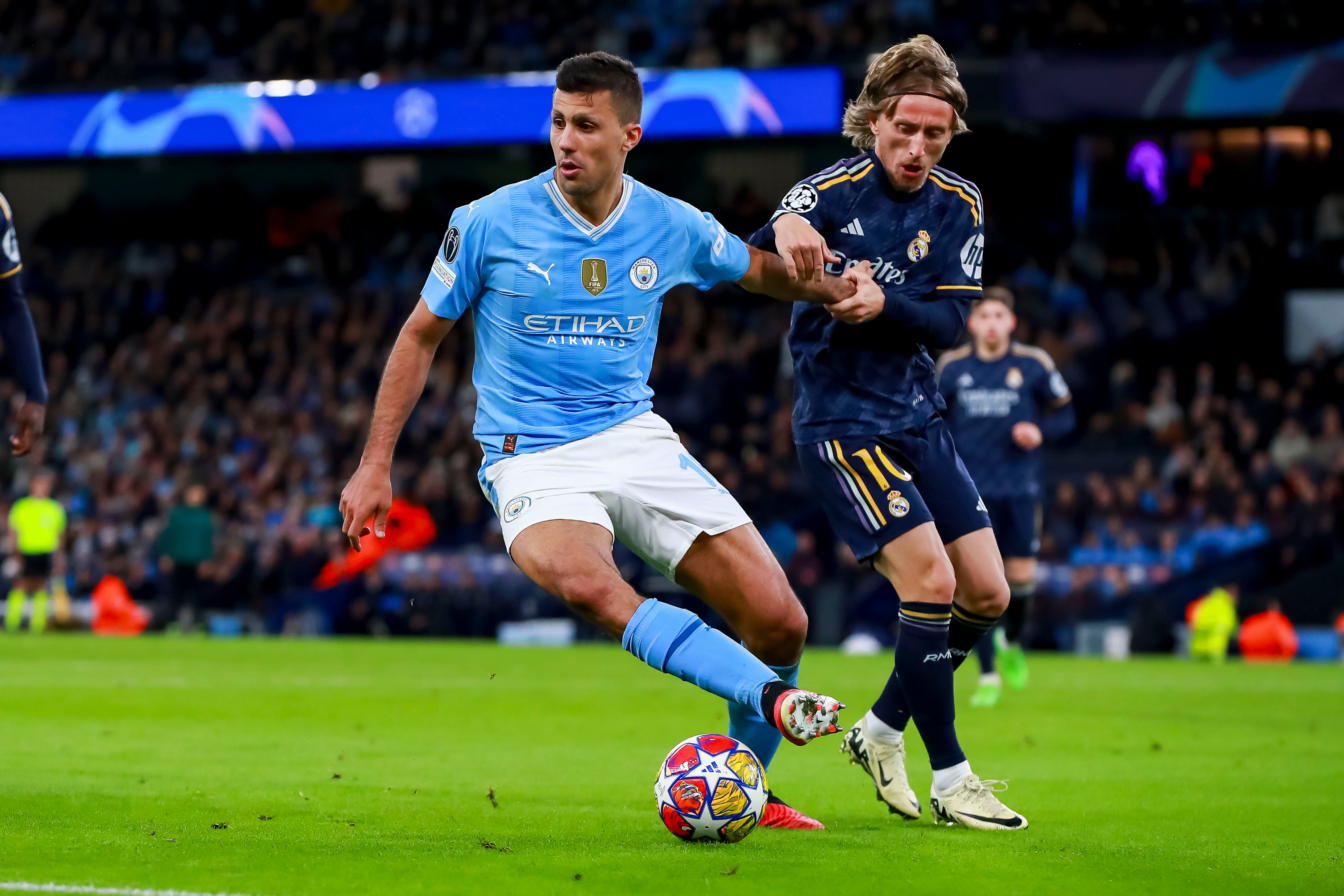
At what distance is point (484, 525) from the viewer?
2169 centimetres

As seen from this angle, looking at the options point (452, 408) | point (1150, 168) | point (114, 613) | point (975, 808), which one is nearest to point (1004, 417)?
point (975, 808)

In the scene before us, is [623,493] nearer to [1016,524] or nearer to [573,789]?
[573,789]

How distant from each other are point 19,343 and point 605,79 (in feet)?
9.83

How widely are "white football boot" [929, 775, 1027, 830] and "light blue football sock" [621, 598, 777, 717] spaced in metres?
1.10

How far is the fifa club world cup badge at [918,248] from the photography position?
18.9 ft

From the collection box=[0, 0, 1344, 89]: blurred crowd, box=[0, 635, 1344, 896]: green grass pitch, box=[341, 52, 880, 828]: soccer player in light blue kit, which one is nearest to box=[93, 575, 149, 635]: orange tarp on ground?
box=[0, 635, 1344, 896]: green grass pitch

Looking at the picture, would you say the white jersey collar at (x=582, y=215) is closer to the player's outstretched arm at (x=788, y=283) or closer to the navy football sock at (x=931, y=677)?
the player's outstretched arm at (x=788, y=283)

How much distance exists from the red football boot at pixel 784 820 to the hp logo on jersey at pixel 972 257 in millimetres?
1938

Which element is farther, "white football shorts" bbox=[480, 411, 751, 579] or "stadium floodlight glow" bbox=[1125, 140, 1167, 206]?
"stadium floodlight glow" bbox=[1125, 140, 1167, 206]

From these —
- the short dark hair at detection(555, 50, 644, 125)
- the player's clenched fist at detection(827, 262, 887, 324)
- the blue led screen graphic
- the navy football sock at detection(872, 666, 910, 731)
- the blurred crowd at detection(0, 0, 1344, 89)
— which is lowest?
the navy football sock at detection(872, 666, 910, 731)

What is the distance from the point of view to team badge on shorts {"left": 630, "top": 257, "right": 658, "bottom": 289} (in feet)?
17.3

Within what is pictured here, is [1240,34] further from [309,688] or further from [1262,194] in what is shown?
[309,688]

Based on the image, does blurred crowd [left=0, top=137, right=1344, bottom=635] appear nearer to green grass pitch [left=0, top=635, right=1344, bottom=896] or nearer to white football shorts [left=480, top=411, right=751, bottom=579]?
green grass pitch [left=0, top=635, right=1344, bottom=896]

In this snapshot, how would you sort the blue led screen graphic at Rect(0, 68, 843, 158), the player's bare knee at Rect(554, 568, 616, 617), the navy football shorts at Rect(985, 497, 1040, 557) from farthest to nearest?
the blue led screen graphic at Rect(0, 68, 843, 158) → the navy football shorts at Rect(985, 497, 1040, 557) → the player's bare knee at Rect(554, 568, 616, 617)
